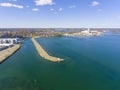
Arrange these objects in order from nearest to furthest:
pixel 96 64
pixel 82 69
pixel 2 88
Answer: pixel 2 88, pixel 82 69, pixel 96 64

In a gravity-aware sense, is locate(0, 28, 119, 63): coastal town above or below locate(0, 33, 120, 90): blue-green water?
above

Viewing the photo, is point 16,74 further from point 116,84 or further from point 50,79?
point 116,84

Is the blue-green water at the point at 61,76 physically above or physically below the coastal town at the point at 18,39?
below

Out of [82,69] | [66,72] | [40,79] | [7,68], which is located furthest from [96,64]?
[7,68]

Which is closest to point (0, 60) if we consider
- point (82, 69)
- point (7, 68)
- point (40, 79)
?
point (7, 68)

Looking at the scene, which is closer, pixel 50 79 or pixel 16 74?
pixel 50 79

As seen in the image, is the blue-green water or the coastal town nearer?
the blue-green water

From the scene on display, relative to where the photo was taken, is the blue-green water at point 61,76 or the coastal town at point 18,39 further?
the coastal town at point 18,39

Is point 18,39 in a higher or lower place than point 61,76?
higher

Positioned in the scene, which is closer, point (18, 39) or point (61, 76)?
point (61, 76)

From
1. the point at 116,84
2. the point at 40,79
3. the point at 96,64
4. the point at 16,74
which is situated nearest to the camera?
the point at 116,84
